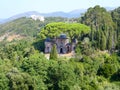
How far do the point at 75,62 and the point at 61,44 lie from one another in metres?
9.41

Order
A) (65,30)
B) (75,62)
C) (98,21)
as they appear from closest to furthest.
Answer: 1. (75,62)
2. (65,30)
3. (98,21)

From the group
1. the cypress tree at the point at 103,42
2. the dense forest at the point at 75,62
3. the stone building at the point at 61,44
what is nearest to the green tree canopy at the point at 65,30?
the dense forest at the point at 75,62

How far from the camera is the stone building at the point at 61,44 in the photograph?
39750 mm

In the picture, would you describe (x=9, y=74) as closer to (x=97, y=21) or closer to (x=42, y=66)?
(x=42, y=66)

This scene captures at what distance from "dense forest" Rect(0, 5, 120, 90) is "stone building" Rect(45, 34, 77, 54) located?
0.62m

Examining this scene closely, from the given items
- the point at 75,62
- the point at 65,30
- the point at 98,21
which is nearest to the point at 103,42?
the point at 65,30

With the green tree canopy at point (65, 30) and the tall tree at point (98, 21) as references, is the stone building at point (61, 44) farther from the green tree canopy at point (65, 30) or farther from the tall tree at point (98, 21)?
the tall tree at point (98, 21)

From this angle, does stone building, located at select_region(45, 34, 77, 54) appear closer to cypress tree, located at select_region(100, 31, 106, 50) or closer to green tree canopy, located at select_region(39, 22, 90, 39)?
green tree canopy, located at select_region(39, 22, 90, 39)

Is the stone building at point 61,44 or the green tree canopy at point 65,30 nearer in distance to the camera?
the stone building at point 61,44

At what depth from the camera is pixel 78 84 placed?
2569 cm

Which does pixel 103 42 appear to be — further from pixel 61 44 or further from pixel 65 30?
pixel 61 44

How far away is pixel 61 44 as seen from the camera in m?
40.0

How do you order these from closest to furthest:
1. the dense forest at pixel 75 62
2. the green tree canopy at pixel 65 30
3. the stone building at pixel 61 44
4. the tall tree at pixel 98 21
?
1. the dense forest at pixel 75 62
2. the tall tree at pixel 98 21
3. the stone building at pixel 61 44
4. the green tree canopy at pixel 65 30

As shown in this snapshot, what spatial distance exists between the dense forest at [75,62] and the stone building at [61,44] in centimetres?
62
